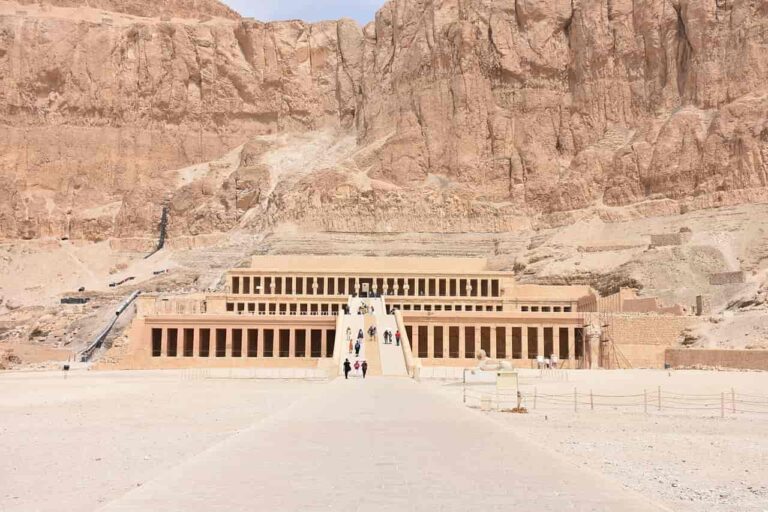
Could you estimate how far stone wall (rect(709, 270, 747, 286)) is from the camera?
2640 inches

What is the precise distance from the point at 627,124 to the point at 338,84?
5376cm

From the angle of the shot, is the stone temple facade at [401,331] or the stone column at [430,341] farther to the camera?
the stone column at [430,341]

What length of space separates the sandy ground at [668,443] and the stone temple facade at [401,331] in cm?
1844

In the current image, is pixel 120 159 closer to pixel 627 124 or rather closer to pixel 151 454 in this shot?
pixel 627 124

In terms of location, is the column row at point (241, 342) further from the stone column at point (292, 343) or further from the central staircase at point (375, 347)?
the central staircase at point (375, 347)

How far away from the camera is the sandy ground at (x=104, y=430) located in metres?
13.0

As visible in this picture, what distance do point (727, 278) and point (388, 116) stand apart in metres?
59.4

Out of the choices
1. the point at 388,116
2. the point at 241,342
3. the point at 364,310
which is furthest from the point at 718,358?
the point at 388,116

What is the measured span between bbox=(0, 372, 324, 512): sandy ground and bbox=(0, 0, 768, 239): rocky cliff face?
68.3m

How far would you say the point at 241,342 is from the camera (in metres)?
65.6

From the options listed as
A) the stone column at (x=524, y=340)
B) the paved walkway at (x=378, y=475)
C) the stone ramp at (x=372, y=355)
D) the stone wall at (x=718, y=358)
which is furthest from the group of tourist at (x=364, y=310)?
the paved walkway at (x=378, y=475)

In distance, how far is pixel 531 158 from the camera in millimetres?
110062

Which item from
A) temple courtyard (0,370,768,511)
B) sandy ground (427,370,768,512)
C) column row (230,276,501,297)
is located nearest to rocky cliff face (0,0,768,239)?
column row (230,276,501,297)

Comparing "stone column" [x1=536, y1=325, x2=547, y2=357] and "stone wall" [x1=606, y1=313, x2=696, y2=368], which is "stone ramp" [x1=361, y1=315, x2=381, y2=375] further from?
"stone wall" [x1=606, y1=313, x2=696, y2=368]
